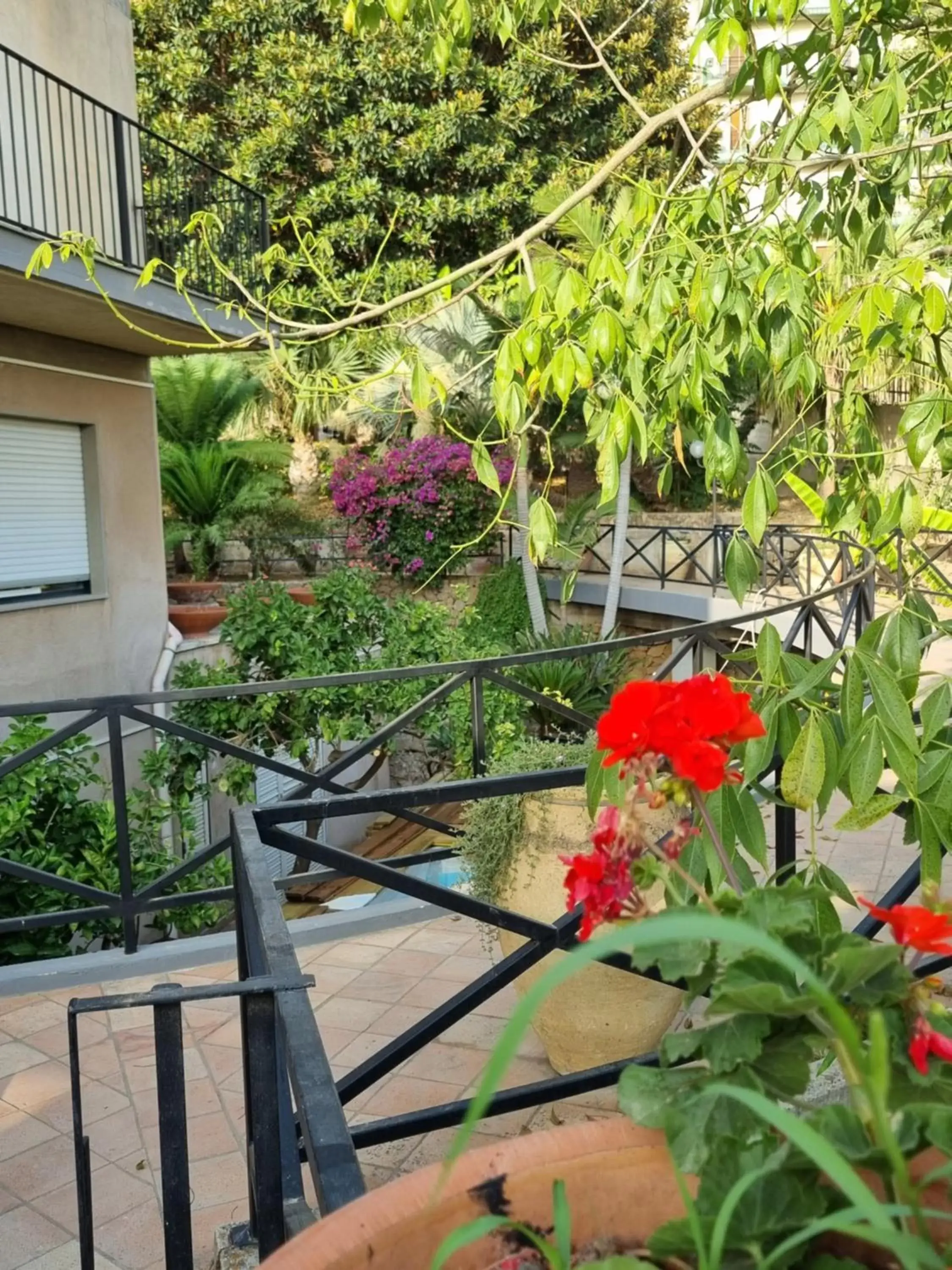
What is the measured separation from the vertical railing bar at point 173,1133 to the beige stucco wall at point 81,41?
788 centimetres

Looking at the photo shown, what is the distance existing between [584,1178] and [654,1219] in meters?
0.07

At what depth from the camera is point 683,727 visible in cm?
97

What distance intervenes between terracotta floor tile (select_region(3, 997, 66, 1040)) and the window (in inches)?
177

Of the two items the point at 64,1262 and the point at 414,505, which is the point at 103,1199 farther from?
the point at 414,505

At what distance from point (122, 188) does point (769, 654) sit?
7.27m

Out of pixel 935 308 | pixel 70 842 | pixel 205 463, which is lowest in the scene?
pixel 70 842

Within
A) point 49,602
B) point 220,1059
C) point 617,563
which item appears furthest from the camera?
point 617,563

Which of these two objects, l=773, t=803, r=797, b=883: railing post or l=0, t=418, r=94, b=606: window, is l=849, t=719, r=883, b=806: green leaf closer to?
l=773, t=803, r=797, b=883: railing post

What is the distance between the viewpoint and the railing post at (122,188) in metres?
7.38

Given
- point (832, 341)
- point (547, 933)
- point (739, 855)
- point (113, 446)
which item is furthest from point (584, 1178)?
point (113, 446)

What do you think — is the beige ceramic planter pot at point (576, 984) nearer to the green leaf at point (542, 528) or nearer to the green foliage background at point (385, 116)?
the green leaf at point (542, 528)

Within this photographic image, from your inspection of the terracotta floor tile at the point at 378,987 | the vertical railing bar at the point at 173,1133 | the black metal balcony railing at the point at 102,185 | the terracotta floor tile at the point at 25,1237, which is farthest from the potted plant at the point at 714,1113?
the black metal balcony railing at the point at 102,185

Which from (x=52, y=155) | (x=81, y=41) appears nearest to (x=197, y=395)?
(x=81, y=41)

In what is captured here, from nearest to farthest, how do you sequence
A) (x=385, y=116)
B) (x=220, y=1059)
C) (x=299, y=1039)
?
(x=299, y=1039)
(x=220, y=1059)
(x=385, y=116)
